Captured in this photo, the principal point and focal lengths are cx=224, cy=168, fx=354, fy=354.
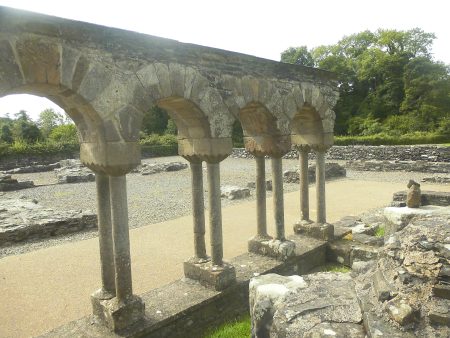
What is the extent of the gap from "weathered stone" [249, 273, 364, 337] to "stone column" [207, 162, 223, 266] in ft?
5.99

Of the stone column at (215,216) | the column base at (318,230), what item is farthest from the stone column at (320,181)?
the stone column at (215,216)

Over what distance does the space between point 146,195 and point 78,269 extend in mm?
9166

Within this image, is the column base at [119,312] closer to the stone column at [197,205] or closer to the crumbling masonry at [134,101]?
the crumbling masonry at [134,101]

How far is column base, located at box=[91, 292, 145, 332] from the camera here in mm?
4719

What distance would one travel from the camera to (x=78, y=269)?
25.6 ft

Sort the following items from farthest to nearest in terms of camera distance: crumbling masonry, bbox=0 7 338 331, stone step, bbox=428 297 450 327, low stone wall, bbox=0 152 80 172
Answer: low stone wall, bbox=0 152 80 172, crumbling masonry, bbox=0 7 338 331, stone step, bbox=428 297 450 327

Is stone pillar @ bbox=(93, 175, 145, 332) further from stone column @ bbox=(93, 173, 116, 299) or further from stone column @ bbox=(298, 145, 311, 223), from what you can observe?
stone column @ bbox=(298, 145, 311, 223)

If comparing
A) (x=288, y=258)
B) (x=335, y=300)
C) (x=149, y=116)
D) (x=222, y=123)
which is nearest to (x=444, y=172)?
(x=288, y=258)

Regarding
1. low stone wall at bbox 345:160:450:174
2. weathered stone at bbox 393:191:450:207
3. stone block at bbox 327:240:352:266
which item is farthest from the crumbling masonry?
low stone wall at bbox 345:160:450:174

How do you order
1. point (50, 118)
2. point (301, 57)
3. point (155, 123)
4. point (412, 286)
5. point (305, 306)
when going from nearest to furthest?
point (412, 286), point (305, 306), point (155, 123), point (301, 57), point (50, 118)

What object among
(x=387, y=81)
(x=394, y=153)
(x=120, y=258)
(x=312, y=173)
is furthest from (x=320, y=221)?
(x=387, y=81)

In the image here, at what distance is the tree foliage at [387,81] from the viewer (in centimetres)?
3953

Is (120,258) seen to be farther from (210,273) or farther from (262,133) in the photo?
(262,133)

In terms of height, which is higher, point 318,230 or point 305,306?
point 305,306
